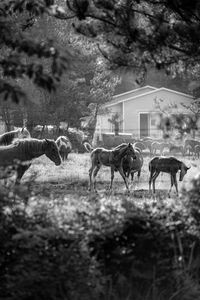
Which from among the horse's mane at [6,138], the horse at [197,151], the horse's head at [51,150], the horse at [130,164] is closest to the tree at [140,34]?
the horse's head at [51,150]

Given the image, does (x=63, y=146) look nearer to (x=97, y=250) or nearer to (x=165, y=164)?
(x=165, y=164)

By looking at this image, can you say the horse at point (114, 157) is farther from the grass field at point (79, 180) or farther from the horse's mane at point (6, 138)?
the horse's mane at point (6, 138)

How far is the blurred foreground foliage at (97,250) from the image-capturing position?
609 cm

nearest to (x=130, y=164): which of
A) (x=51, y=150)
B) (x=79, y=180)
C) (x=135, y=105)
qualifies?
(x=79, y=180)

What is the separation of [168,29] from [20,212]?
3.59m

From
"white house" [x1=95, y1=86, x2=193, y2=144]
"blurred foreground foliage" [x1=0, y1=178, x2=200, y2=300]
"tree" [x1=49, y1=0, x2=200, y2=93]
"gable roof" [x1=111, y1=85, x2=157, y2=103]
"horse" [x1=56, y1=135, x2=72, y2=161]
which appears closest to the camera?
"blurred foreground foliage" [x1=0, y1=178, x2=200, y2=300]

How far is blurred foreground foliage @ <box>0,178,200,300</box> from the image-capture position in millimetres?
6094

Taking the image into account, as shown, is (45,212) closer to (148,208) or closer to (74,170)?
(148,208)

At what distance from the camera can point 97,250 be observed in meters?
6.55

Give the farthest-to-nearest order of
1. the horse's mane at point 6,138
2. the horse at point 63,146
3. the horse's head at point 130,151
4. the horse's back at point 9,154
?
the horse at point 63,146, the horse's head at point 130,151, the horse's mane at point 6,138, the horse's back at point 9,154

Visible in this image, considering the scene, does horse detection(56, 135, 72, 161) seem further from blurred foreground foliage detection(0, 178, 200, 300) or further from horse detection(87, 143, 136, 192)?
blurred foreground foliage detection(0, 178, 200, 300)

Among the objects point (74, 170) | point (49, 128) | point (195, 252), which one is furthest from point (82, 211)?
point (49, 128)

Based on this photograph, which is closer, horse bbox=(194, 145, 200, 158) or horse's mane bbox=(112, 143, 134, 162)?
horse's mane bbox=(112, 143, 134, 162)

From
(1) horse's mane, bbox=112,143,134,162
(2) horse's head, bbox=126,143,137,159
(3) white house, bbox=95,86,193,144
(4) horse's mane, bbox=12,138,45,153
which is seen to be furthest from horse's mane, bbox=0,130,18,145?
(3) white house, bbox=95,86,193,144
